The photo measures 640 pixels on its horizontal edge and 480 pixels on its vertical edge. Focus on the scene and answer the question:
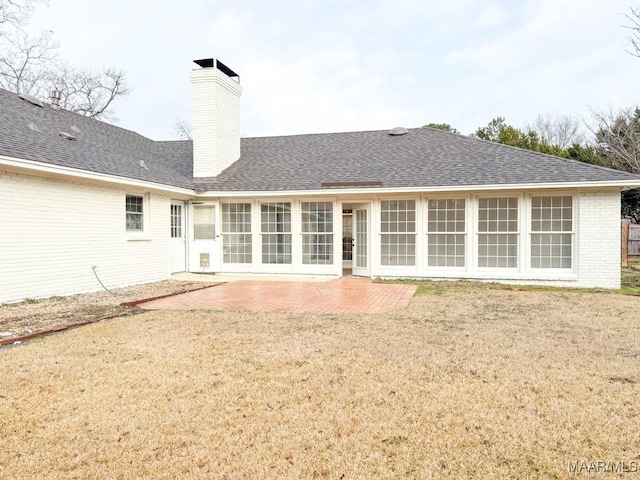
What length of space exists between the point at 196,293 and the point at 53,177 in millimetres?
3792

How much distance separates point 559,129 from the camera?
36.0 meters

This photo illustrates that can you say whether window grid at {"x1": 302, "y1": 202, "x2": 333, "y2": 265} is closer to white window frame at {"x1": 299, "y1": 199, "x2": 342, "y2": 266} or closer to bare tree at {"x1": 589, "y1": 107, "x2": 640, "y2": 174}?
white window frame at {"x1": 299, "y1": 199, "x2": 342, "y2": 266}

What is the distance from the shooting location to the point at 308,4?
1477 cm

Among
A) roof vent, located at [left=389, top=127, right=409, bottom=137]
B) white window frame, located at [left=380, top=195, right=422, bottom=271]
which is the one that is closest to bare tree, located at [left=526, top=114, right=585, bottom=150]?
roof vent, located at [left=389, top=127, right=409, bottom=137]

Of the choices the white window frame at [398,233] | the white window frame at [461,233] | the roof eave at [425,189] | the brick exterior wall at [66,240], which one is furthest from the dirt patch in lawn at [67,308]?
the white window frame at [461,233]

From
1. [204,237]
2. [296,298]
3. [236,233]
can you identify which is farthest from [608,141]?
[204,237]

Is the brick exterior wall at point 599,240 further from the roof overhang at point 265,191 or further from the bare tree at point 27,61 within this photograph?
the bare tree at point 27,61

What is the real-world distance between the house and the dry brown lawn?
402 cm

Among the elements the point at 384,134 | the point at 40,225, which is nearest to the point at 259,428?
the point at 40,225

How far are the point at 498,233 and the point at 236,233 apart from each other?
7.67 metres

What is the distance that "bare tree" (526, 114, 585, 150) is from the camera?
34856 mm

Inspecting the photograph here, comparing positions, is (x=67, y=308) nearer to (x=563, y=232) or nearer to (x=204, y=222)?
(x=204, y=222)

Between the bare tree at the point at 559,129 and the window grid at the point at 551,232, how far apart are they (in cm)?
2671

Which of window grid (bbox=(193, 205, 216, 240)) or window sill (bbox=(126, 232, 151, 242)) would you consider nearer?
window sill (bbox=(126, 232, 151, 242))
